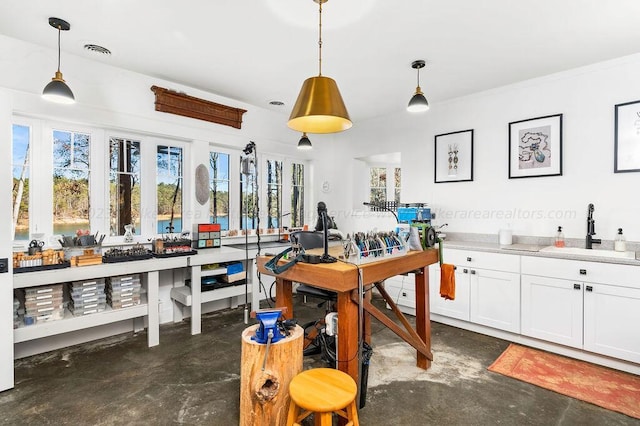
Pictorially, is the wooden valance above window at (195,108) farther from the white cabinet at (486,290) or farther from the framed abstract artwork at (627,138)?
the framed abstract artwork at (627,138)

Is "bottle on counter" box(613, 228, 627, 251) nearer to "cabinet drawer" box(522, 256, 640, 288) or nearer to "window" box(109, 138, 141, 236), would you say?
"cabinet drawer" box(522, 256, 640, 288)

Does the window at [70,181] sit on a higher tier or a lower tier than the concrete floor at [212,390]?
higher

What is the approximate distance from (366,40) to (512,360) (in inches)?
120

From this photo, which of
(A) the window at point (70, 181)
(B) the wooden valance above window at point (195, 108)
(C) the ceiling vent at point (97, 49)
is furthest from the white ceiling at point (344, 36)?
(A) the window at point (70, 181)

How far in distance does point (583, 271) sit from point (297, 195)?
369 cm

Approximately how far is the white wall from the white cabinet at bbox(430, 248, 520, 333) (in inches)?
25.0

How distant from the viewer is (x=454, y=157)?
415 cm

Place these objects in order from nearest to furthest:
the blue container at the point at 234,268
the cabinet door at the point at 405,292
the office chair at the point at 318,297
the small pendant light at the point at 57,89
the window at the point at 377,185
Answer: the small pendant light at the point at 57,89 → the office chair at the point at 318,297 → the blue container at the point at 234,268 → the cabinet door at the point at 405,292 → the window at the point at 377,185

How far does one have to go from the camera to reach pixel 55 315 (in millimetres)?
2703

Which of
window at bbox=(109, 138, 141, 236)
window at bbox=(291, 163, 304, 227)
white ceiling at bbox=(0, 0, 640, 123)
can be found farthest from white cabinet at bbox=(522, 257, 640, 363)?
window at bbox=(109, 138, 141, 236)

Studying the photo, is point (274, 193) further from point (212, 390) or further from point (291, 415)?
point (291, 415)

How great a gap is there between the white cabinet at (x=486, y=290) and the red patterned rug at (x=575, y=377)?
0.36 m

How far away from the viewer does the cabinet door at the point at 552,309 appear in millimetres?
2816

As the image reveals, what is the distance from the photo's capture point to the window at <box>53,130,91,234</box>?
3088 millimetres
